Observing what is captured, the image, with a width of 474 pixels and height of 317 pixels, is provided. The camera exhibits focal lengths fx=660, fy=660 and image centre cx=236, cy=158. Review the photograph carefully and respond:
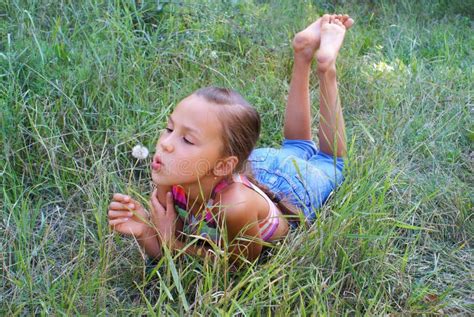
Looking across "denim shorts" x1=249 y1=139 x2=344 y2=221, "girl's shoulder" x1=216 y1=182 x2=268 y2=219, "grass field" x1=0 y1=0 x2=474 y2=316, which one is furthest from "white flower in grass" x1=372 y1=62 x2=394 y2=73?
"girl's shoulder" x1=216 y1=182 x2=268 y2=219

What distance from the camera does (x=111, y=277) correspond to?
1.82 m

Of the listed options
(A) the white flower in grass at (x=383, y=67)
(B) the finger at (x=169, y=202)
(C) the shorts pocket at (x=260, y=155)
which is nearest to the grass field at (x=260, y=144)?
(A) the white flower in grass at (x=383, y=67)

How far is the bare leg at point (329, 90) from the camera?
8.05 feet

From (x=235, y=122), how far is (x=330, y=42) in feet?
2.59

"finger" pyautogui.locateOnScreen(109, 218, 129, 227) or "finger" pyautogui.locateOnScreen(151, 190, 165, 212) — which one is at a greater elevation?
"finger" pyautogui.locateOnScreen(109, 218, 129, 227)

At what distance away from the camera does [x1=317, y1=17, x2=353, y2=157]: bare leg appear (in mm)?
2455

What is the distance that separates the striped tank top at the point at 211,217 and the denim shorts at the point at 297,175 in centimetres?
18

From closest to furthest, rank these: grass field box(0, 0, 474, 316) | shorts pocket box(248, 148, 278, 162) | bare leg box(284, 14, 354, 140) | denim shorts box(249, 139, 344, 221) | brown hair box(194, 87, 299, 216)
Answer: grass field box(0, 0, 474, 316) < brown hair box(194, 87, 299, 216) < denim shorts box(249, 139, 344, 221) < shorts pocket box(248, 148, 278, 162) < bare leg box(284, 14, 354, 140)

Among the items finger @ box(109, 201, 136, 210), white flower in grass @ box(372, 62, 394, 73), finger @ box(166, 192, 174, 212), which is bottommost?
white flower in grass @ box(372, 62, 394, 73)

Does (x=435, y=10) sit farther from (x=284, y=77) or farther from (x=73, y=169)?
(x=73, y=169)

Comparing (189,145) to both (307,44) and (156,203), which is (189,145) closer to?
(156,203)

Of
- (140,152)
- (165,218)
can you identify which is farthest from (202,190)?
(140,152)

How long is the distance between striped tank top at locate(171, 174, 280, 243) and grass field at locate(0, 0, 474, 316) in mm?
83

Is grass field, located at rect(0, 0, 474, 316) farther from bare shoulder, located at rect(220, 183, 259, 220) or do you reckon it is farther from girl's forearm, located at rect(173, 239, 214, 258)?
bare shoulder, located at rect(220, 183, 259, 220)
